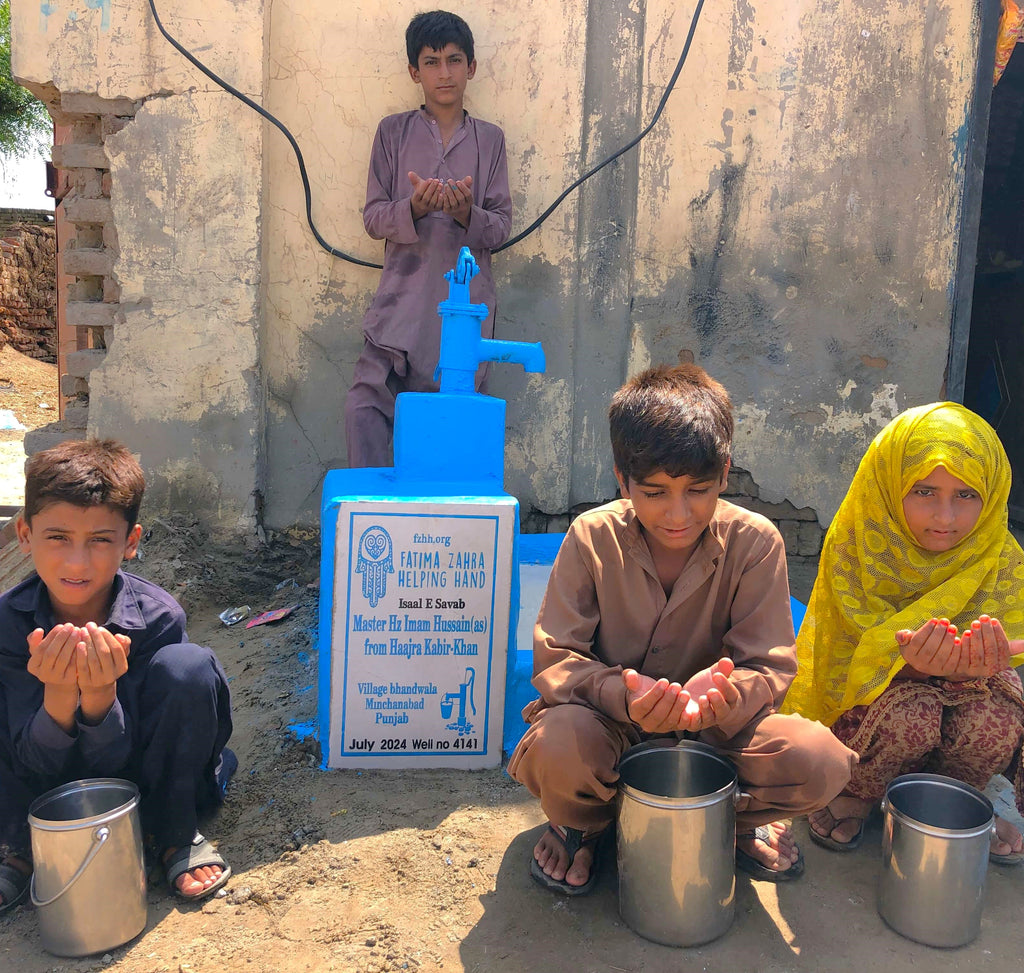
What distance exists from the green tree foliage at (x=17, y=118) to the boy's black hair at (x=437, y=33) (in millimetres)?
16579

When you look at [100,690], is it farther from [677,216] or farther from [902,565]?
[677,216]

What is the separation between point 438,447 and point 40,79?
7.73ft

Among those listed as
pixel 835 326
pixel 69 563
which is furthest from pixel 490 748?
pixel 835 326

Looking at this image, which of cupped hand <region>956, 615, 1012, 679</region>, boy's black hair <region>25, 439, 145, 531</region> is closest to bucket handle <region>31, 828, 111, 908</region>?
boy's black hair <region>25, 439, 145, 531</region>

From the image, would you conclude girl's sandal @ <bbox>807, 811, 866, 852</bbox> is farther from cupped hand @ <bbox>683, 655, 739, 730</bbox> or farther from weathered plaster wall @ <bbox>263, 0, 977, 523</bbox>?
weathered plaster wall @ <bbox>263, 0, 977, 523</bbox>

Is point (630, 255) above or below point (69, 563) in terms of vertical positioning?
above

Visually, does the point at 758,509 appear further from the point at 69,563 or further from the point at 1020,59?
the point at 1020,59

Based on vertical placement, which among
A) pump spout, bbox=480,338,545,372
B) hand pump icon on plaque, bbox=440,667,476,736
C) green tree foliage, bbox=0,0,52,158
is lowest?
hand pump icon on plaque, bbox=440,667,476,736

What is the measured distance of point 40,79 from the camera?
3.45 metres

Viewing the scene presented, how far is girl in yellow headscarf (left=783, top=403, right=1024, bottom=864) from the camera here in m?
1.97

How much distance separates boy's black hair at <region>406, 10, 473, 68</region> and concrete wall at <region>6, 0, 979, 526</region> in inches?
12.1

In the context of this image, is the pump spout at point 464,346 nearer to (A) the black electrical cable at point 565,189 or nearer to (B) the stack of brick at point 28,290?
(A) the black electrical cable at point 565,189

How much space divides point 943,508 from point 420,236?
7.09 ft

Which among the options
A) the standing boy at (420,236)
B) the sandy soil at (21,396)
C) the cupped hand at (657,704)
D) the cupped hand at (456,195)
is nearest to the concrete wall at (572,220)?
the standing boy at (420,236)
